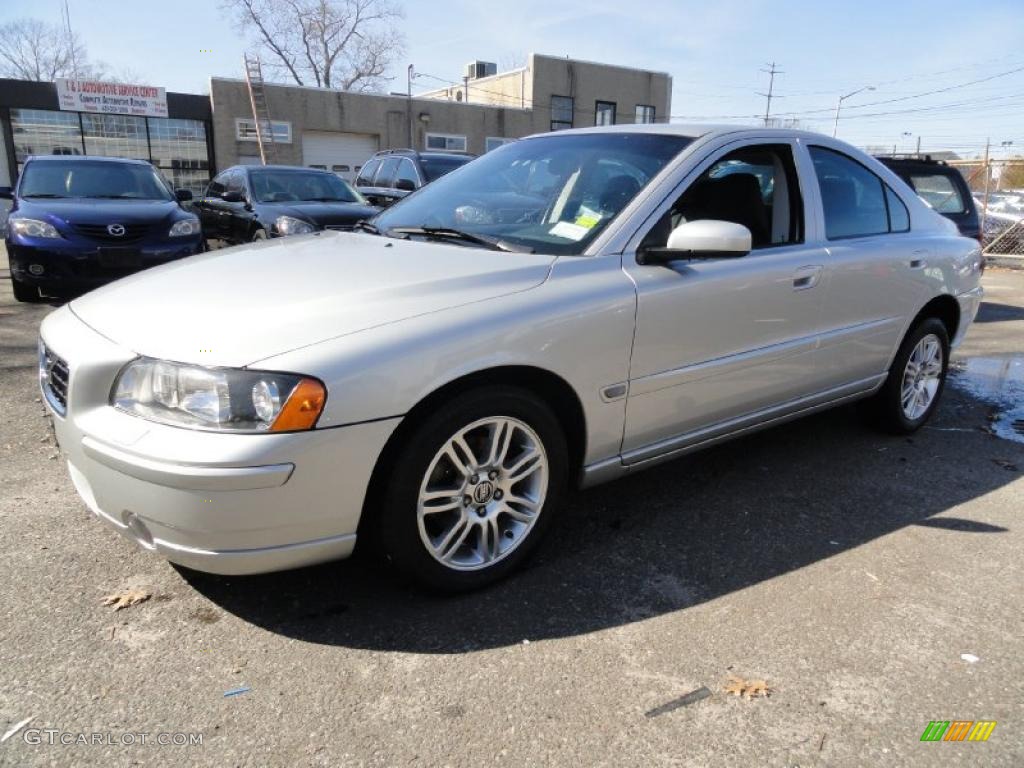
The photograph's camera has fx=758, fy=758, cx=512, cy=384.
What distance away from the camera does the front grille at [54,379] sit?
2543 mm

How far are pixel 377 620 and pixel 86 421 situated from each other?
1140 millimetres

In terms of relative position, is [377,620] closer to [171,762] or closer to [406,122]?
[171,762]

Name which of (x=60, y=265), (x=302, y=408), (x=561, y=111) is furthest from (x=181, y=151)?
(x=302, y=408)

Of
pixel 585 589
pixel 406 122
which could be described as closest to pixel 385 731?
pixel 585 589

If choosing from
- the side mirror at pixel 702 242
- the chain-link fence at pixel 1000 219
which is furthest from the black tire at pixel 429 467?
the chain-link fence at pixel 1000 219

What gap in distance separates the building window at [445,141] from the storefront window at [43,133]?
→ 40.0 feet

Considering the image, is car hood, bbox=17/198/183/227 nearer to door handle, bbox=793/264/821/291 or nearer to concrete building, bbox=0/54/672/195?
door handle, bbox=793/264/821/291

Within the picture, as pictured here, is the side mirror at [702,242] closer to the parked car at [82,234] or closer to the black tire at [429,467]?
the black tire at [429,467]

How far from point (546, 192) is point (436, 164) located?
299 inches

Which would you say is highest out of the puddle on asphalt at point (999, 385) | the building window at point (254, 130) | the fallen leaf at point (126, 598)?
the building window at point (254, 130)

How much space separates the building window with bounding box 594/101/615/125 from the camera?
35.2 meters

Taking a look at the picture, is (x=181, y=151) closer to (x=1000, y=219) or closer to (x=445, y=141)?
(x=445, y=141)

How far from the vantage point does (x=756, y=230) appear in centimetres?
362

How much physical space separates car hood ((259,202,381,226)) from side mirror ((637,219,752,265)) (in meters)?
5.70
